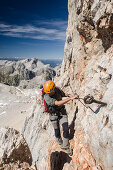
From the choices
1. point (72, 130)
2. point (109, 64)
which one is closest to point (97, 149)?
point (72, 130)

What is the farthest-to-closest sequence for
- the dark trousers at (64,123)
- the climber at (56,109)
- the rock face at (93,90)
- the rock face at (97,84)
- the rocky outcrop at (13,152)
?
1. the rocky outcrop at (13,152)
2. the dark trousers at (64,123)
3. the climber at (56,109)
4. the rock face at (93,90)
5. the rock face at (97,84)

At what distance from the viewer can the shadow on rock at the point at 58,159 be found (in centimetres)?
794

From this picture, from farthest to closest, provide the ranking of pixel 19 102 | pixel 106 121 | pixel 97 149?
1. pixel 19 102
2. pixel 97 149
3. pixel 106 121

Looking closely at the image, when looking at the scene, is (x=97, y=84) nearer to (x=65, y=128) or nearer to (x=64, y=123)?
(x=64, y=123)

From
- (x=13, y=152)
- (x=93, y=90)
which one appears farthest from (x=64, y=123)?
(x=13, y=152)

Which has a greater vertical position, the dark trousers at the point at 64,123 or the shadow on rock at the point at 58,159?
the dark trousers at the point at 64,123

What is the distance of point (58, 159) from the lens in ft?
26.9

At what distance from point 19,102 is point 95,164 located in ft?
160

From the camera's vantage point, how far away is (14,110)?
42.7 m

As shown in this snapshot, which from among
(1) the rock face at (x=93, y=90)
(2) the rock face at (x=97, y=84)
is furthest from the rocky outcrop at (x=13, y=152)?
(2) the rock face at (x=97, y=84)

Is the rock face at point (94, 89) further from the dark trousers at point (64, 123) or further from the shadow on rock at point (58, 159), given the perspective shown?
the dark trousers at point (64, 123)

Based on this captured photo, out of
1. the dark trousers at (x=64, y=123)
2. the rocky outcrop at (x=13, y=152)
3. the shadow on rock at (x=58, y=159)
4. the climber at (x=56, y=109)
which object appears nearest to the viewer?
the climber at (x=56, y=109)

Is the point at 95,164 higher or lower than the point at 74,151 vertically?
higher

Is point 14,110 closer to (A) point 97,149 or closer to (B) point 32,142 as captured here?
(B) point 32,142
